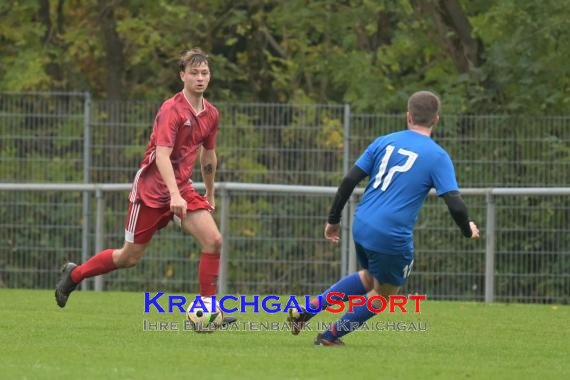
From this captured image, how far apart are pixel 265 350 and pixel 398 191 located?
1315mm

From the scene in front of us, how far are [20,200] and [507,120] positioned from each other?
5.91m

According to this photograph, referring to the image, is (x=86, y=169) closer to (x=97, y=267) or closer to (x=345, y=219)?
(x=345, y=219)

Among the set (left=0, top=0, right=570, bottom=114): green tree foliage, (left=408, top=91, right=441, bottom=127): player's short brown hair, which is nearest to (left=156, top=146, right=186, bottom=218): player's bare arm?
(left=408, top=91, right=441, bottom=127): player's short brown hair

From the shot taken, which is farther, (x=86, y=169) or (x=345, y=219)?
(x=86, y=169)

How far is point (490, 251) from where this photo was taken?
15953 mm

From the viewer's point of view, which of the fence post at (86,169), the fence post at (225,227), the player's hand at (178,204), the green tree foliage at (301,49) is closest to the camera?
the player's hand at (178,204)

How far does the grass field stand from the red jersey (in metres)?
1.01

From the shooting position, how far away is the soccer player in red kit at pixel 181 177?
1007cm

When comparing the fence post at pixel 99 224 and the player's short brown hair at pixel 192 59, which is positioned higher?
the player's short brown hair at pixel 192 59

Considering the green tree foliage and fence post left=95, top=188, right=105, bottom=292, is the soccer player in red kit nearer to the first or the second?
fence post left=95, top=188, right=105, bottom=292

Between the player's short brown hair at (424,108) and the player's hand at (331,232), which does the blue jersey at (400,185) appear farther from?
the player's hand at (331,232)

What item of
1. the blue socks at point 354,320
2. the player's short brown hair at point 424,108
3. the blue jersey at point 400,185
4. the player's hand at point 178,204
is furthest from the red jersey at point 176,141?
the player's short brown hair at point 424,108

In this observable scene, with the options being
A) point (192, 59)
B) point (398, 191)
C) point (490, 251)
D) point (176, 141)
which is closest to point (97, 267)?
point (176, 141)

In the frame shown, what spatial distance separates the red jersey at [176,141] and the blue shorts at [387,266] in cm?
182
